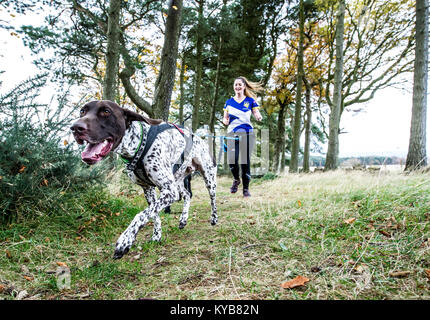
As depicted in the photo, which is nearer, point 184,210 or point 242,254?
point 242,254

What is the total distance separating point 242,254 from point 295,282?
2.23ft

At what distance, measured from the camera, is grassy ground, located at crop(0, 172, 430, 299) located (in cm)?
161

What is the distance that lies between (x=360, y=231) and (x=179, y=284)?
193cm

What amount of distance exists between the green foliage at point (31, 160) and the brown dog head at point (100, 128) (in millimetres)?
1221

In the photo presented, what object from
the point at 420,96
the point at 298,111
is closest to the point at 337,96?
the point at 298,111

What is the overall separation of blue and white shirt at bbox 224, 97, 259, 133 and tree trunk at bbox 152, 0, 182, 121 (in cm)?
186

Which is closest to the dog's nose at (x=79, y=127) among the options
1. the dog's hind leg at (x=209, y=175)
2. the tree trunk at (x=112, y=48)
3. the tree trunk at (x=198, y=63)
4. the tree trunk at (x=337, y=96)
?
A: the dog's hind leg at (x=209, y=175)

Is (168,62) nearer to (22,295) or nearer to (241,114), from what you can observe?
(241,114)

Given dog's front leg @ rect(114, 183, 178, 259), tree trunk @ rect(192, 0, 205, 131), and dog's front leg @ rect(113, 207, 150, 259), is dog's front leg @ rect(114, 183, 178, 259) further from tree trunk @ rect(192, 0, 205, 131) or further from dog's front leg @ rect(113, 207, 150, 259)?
tree trunk @ rect(192, 0, 205, 131)

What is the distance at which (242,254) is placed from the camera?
222cm

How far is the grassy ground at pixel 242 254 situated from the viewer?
161 centimetres

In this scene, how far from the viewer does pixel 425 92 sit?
6.62 meters

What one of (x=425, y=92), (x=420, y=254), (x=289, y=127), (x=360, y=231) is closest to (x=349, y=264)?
(x=420, y=254)
